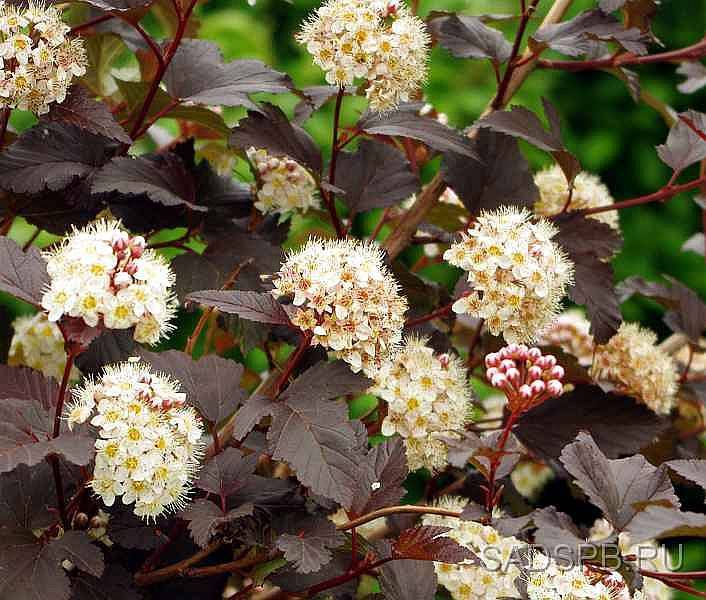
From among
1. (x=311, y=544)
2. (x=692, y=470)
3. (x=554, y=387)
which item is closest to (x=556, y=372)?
(x=554, y=387)

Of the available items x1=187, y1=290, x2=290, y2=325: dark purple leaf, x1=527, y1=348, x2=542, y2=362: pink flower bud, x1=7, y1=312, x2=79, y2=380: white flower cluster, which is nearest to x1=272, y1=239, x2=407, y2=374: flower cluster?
x1=187, y1=290, x2=290, y2=325: dark purple leaf

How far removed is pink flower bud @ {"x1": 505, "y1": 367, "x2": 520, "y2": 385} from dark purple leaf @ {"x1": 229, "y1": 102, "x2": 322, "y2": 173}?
0.32m

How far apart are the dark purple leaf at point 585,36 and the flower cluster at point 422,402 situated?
0.38 m

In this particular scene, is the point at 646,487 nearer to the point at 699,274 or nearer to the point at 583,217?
the point at 583,217

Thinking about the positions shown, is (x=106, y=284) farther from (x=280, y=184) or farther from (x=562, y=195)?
(x=562, y=195)

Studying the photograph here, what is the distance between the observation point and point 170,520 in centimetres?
95

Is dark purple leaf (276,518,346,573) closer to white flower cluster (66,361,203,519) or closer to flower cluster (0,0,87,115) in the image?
white flower cluster (66,361,203,519)

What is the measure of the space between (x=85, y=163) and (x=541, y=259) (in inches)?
18.2

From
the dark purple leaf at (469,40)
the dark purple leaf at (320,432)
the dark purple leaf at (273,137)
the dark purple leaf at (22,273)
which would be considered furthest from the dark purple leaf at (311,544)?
the dark purple leaf at (469,40)

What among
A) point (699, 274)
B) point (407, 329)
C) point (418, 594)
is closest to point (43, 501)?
point (418, 594)

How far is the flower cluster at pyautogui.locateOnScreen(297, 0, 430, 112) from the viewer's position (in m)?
0.99

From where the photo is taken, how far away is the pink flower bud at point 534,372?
0.88 meters

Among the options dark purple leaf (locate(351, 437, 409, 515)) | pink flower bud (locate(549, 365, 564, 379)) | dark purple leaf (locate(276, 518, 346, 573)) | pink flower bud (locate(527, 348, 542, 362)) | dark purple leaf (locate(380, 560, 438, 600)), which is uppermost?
pink flower bud (locate(527, 348, 542, 362))

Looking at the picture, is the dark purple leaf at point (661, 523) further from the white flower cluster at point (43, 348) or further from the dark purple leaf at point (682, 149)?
the white flower cluster at point (43, 348)
